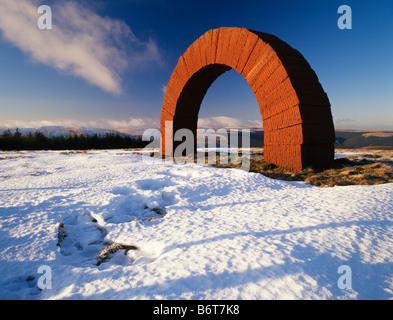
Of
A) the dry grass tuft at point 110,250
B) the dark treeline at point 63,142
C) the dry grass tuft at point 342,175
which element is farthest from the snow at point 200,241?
the dark treeline at point 63,142

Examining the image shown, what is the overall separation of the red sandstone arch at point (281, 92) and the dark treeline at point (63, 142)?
1721 cm

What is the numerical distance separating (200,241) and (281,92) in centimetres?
439

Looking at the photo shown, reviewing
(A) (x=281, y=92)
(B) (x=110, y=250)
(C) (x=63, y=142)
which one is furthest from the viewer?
(C) (x=63, y=142)

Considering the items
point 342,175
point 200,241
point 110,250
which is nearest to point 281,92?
point 342,175

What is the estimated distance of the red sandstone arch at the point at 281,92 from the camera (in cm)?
456

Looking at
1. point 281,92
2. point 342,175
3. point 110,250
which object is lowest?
point 110,250

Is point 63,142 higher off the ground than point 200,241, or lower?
higher

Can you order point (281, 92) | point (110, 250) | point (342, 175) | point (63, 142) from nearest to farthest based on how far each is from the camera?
point (110, 250) < point (342, 175) < point (281, 92) < point (63, 142)

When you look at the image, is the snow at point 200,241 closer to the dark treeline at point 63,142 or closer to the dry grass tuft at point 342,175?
the dry grass tuft at point 342,175

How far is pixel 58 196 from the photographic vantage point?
330 cm

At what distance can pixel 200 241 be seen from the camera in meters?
1.96

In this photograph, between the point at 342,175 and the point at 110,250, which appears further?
the point at 342,175

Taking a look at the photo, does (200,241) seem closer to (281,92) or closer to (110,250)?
(110,250)

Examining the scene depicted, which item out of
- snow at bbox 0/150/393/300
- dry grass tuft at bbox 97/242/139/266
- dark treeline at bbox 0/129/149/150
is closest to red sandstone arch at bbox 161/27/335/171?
snow at bbox 0/150/393/300
